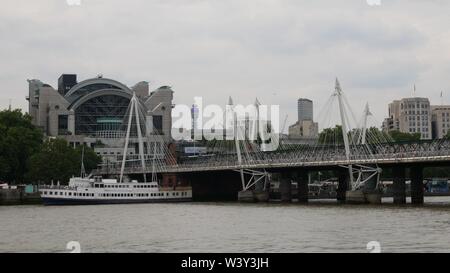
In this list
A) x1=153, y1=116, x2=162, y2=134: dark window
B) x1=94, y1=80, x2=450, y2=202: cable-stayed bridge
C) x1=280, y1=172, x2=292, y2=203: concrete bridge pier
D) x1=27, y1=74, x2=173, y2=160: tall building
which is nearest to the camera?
x1=94, y1=80, x2=450, y2=202: cable-stayed bridge

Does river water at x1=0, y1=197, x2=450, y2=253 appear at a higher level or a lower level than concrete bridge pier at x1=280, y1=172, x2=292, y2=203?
lower

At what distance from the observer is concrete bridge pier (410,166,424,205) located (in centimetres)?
9294

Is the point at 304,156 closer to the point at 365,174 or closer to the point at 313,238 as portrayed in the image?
the point at 365,174

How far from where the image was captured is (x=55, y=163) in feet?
417

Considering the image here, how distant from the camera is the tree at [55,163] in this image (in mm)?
123375

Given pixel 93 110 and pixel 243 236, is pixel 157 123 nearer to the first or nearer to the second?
pixel 93 110

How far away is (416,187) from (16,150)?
223 ft

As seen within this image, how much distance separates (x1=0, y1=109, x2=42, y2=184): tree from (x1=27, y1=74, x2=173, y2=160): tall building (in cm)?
4984

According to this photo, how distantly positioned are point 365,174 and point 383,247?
2531 inches

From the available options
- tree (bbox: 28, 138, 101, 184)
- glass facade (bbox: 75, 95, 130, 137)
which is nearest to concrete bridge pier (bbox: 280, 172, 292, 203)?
tree (bbox: 28, 138, 101, 184)

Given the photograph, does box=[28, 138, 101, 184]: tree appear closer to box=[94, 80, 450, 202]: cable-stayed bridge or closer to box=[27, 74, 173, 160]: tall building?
box=[94, 80, 450, 202]: cable-stayed bridge

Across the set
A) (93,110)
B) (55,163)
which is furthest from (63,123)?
(55,163)
